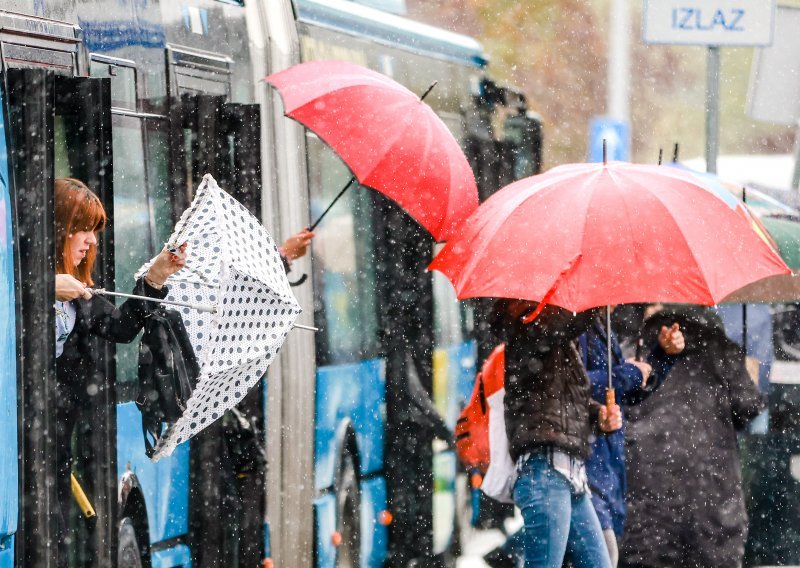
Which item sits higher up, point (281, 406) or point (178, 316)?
point (178, 316)

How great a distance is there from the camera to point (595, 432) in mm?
5707

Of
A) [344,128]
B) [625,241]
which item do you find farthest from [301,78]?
[625,241]

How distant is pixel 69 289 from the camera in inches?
165

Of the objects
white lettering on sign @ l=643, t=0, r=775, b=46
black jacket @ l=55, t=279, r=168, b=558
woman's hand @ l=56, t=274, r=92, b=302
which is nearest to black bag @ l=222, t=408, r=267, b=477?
black jacket @ l=55, t=279, r=168, b=558

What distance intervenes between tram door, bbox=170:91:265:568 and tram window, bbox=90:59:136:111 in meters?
0.28

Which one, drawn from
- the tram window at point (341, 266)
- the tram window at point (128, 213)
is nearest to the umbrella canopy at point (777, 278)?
the tram window at point (341, 266)

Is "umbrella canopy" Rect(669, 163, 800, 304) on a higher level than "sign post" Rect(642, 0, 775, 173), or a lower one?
lower

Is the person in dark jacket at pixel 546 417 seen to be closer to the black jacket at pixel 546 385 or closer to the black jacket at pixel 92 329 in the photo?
the black jacket at pixel 546 385

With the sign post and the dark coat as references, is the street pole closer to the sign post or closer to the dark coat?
the sign post

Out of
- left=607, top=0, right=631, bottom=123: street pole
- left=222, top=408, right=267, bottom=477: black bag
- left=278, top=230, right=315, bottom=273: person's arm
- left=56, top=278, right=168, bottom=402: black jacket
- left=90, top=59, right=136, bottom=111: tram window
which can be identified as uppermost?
left=607, top=0, right=631, bottom=123: street pole

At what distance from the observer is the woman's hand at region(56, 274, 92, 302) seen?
13.7 feet

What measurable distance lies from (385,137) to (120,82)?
1053 mm

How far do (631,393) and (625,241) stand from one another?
0.97 metres

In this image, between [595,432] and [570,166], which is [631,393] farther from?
[570,166]
